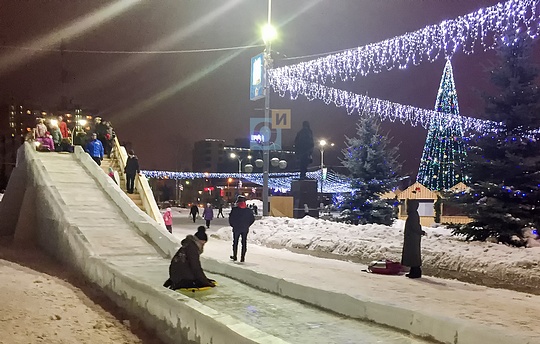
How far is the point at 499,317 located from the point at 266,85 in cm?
1437

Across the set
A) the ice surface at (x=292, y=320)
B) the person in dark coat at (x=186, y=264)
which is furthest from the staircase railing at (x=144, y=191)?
the person in dark coat at (x=186, y=264)

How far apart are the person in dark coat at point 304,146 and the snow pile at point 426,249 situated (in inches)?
192

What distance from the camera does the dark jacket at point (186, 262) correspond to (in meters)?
7.73

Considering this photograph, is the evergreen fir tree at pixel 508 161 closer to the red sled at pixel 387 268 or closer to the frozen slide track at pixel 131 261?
the red sled at pixel 387 268

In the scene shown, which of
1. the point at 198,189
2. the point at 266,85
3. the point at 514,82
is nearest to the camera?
the point at 514,82

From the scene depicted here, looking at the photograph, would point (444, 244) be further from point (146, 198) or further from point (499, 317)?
point (146, 198)

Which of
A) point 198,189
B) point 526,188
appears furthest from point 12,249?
point 198,189

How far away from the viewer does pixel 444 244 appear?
515 inches

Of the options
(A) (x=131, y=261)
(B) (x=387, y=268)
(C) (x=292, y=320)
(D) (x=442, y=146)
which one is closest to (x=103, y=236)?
(A) (x=131, y=261)

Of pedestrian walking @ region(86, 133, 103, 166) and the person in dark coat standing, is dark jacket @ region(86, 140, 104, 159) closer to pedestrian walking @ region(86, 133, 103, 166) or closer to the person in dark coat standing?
pedestrian walking @ region(86, 133, 103, 166)

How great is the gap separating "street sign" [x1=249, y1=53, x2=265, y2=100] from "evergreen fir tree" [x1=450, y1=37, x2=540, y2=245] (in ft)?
28.9

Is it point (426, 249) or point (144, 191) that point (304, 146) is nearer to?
point (144, 191)

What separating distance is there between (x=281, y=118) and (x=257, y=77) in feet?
8.50

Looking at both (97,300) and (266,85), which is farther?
(266,85)
